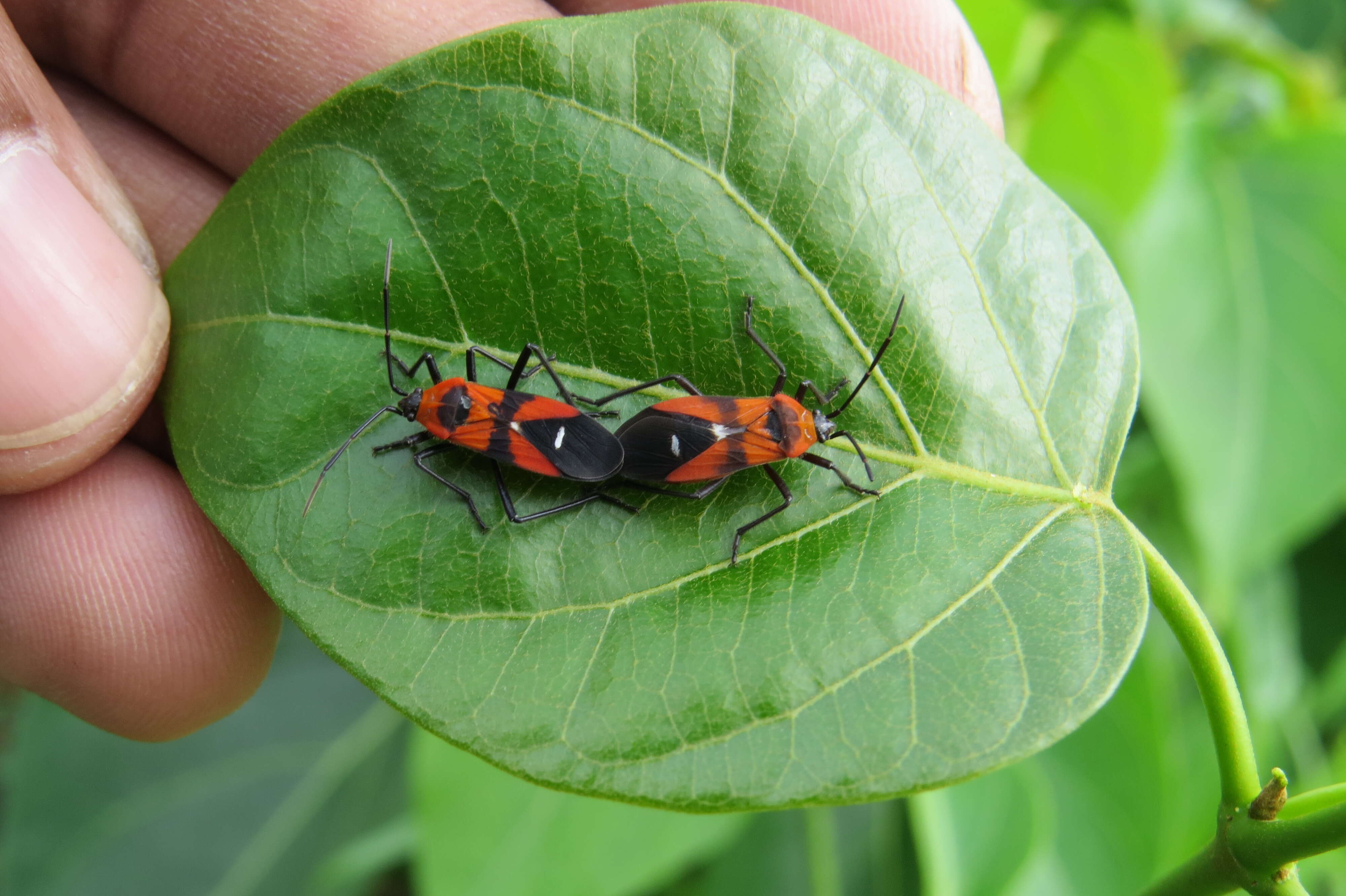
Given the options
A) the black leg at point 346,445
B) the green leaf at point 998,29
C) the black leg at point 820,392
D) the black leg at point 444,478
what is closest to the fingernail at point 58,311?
the black leg at point 346,445

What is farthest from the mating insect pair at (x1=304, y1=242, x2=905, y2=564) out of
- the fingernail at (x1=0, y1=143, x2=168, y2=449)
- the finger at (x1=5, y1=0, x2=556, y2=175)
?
the finger at (x1=5, y1=0, x2=556, y2=175)

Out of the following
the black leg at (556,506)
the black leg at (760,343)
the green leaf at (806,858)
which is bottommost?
the green leaf at (806,858)

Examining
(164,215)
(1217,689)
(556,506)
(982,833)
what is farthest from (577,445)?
(164,215)

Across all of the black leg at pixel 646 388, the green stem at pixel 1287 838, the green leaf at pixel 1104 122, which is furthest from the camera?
the green leaf at pixel 1104 122

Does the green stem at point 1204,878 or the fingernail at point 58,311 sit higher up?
the green stem at point 1204,878

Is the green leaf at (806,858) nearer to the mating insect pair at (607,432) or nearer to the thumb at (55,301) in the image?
the mating insect pair at (607,432)

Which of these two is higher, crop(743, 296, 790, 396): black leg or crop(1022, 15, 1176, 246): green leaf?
crop(1022, 15, 1176, 246): green leaf

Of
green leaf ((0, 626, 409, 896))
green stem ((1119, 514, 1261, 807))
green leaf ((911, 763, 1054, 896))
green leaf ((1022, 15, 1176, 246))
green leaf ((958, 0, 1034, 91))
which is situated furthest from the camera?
green leaf ((0, 626, 409, 896))

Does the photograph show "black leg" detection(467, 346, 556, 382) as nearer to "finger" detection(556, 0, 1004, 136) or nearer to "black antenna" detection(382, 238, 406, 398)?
"black antenna" detection(382, 238, 406, 398)
